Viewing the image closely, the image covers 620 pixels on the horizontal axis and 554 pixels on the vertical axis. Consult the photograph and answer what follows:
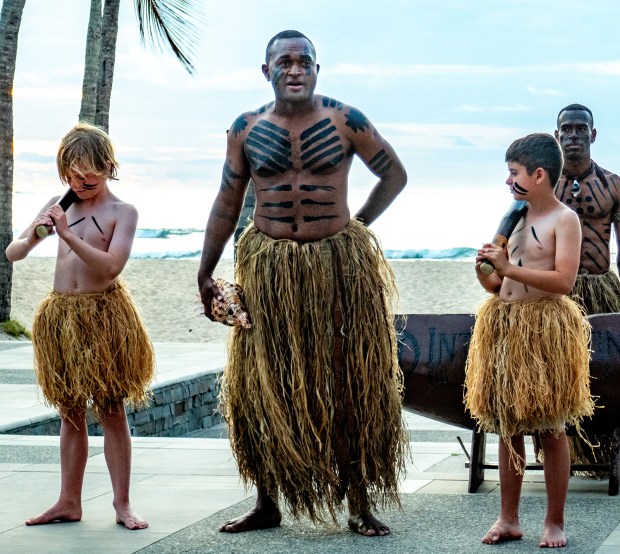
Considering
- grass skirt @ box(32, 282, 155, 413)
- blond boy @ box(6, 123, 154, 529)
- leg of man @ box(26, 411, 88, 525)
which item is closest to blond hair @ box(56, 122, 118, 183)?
blond boy @ box(6, 123, 154, 529)

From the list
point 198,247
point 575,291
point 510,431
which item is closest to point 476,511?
point 510,431

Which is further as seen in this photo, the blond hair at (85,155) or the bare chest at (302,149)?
the blond hair at (85,155)

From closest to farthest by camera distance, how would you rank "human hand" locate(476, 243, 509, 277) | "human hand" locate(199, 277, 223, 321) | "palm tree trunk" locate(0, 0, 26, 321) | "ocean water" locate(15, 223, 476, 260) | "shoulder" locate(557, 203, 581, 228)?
"human hand" locate(476, 243, 509, 277)
"shoulder" locate(557, 203, 581, 228)
"human hand" locate(199, 277, 223, 321)
"palm tree trunk" locate(0, 0, 26, 321)
"ocean water" locate(15, 223, 476, 260)

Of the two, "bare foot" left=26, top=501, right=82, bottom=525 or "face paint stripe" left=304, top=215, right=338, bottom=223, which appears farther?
"bare foot" left=26, top=501, right=82, bottom=525

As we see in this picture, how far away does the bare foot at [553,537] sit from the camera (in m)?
4.07

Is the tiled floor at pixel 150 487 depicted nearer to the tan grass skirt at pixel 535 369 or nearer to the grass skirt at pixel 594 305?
the grass skirt at pixel 594 305

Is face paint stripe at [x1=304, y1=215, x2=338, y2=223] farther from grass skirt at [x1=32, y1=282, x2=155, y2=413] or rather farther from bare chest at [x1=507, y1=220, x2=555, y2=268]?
grass skirt at [x1=32, y1=282, x2=155, y2=413]

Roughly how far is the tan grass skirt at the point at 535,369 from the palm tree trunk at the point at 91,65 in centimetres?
1292

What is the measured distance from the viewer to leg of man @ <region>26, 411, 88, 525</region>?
14.9 feet

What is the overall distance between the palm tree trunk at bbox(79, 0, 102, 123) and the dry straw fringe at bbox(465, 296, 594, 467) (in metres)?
12.9

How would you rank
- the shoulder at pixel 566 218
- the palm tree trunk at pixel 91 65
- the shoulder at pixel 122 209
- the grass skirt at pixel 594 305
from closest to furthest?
the shoulder at pixel 566 218, the shoulder at pixel 122 209, the grass skirt at pixel 594 305, the palm tree trunk at pixel 91 65

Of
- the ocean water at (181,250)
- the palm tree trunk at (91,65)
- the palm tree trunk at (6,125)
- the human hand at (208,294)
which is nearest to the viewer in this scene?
the human hand at (208,294)

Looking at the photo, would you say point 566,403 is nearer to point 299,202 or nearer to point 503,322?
point 503,322

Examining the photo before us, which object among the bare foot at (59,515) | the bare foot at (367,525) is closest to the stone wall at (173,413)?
the bare foot at (59,515)
